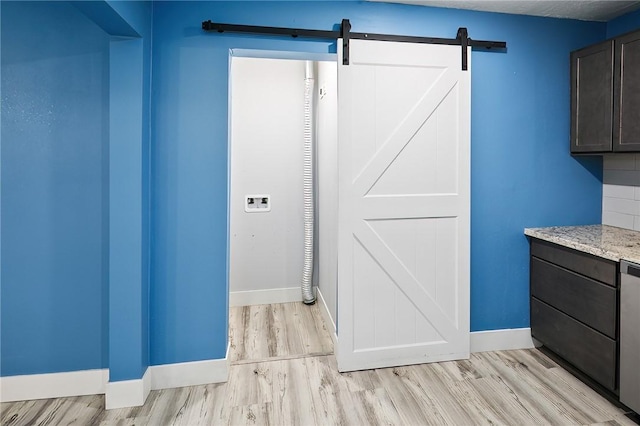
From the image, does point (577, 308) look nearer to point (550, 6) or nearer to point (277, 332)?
point (550, 6)

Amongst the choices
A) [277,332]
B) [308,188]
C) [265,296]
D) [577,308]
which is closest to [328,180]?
[308,188]

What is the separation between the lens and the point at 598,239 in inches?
92.4

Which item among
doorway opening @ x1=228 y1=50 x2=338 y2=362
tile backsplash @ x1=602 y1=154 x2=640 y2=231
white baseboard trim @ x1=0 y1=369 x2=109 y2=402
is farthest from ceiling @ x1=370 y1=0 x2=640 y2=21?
white baseboard trim @ x1=0 y1=369 x2=109 y2=402

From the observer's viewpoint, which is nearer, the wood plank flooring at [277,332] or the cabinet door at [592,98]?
the cabinet door at [592,98]

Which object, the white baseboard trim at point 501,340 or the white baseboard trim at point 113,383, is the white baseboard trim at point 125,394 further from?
the white baseboard trim at point 501,340

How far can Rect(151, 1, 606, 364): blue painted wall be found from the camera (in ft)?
7.46

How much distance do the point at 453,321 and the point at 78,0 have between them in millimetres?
2753

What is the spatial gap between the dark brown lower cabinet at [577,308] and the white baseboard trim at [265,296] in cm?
213

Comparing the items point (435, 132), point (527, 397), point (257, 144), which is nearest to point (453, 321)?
point (527, 397)

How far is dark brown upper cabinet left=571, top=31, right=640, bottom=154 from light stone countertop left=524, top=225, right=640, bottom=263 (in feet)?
1.83

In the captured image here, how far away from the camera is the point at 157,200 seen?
2.27 metres

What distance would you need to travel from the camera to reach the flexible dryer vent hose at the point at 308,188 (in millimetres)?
3549

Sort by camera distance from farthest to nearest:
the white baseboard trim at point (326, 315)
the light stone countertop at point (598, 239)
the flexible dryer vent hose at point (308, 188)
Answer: the flexible dryer vent hose at point (308, 188) < the white baseboard trim at point (326, 315) < the light stone countertop at point (598, 239)

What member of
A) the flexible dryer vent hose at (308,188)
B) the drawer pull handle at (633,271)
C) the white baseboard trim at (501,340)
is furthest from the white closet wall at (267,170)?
the drawer pull handle at (633,271)
